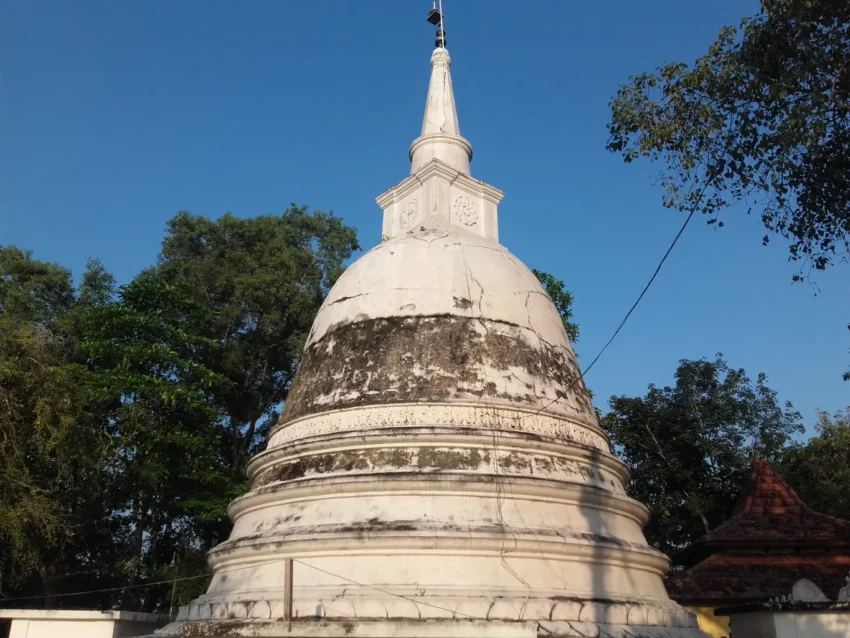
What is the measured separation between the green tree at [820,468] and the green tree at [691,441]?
881mm

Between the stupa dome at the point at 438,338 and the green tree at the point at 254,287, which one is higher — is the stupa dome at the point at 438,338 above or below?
below

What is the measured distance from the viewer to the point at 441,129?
45.6 ft

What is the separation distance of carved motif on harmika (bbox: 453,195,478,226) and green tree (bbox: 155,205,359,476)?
9.08 m

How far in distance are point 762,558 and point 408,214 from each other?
8.12m

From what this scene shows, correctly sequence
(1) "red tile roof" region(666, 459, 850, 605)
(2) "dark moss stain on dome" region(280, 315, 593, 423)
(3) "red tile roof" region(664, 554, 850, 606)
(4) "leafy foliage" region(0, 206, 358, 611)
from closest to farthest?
1. (2) "dark moss stain on dome" region(280, 315, 593, 423)
2. (3) "red tile roof" region(664, 554, 850, 606)
3. (1) "red tile roof" region(666, 459, 850, 605)
4. (4) "leafy foliage" region(0, 206, 358, 611)

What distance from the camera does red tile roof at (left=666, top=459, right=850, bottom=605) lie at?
37.4 feet

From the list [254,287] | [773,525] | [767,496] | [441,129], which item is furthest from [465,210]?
[254,287]

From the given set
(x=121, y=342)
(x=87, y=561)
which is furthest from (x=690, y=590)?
(x=87, y=561)

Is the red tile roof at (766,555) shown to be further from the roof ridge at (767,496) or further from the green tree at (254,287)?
the green tree at (254,287)

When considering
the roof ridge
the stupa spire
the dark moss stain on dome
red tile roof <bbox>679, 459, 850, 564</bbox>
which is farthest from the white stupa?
the roof ridge

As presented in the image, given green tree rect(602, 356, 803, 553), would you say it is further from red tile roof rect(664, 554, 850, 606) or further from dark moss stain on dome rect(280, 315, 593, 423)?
dark moss stain on dome rect(280, 315, 593, 423)

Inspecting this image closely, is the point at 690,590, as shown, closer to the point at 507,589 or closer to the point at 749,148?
the point at 507,589

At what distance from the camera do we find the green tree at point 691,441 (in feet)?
65.2

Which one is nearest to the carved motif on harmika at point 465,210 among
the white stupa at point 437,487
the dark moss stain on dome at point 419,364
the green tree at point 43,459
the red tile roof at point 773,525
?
the white stupa at point 437,487
